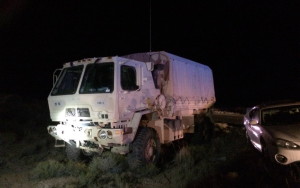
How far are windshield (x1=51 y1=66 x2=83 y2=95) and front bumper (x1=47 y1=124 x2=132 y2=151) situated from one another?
0.96m

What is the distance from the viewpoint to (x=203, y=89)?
15.1 m

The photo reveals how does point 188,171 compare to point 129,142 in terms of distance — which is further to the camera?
point 129,142

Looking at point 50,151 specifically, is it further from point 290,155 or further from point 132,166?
point 290,155

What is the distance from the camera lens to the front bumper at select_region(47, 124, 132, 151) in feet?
28.0

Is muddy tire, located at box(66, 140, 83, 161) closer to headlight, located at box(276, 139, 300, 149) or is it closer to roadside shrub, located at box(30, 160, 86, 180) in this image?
roadside shrub, located at box(30, 160, 86, 180)

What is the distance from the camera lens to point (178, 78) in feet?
39.7

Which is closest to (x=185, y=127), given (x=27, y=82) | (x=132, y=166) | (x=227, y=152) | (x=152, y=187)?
(x=227, y=152)

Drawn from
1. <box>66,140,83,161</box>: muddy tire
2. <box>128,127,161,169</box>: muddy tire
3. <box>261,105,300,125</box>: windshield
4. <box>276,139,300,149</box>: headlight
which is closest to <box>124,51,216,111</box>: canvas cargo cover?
<box>128,127,161,169</box>: muddy tire

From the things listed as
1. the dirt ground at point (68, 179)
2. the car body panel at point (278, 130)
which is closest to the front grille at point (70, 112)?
the dirt ground at point (68, 179)

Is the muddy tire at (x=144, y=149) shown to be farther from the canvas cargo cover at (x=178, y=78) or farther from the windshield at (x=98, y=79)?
the canvas cargo cover at (x=178, y=78)

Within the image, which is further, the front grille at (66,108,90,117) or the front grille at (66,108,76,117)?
the front grille at (66,108,76,117)

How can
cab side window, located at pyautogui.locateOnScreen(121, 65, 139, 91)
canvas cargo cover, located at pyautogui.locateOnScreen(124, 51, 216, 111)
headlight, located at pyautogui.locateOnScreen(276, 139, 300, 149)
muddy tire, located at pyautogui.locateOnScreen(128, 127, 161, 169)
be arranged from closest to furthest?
headlight, located at pyautogui.locateOnScreen(276, 139, 300, 149) → cab side window, located at pyautogui.locateOnScreen(121, 65, 139, 91) → muddy tire, located at pyautogui.locateOnScreen(128, 127, 161, 169) → canvas cargo cover, located at pyautogui.locateOnScreen(124, 51, 216, 111)

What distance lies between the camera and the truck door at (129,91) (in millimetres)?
8883

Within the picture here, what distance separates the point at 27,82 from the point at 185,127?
26424mm
